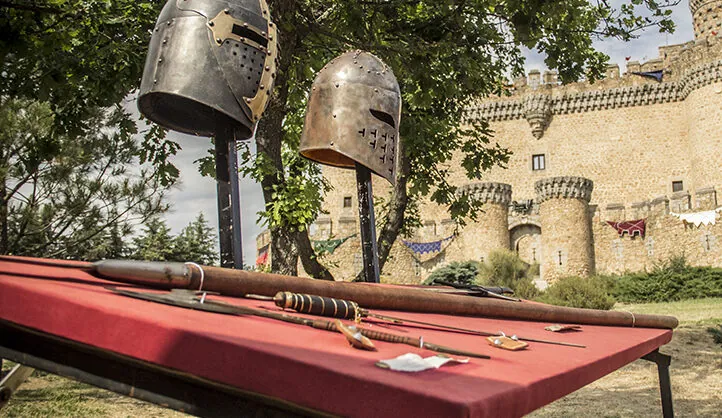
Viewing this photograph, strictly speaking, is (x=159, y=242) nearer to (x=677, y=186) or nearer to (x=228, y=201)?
(x=228, y=201)

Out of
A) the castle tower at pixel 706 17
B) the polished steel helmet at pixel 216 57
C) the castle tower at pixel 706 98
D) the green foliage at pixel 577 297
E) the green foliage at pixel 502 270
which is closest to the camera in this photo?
the polished steel helmet at pixel 216 57

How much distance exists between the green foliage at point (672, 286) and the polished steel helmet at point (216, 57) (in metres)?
22.4

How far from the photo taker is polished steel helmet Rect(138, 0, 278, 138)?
268cm

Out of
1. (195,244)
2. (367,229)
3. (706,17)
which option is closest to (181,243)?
(195,244)

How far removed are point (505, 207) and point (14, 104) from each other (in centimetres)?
2740

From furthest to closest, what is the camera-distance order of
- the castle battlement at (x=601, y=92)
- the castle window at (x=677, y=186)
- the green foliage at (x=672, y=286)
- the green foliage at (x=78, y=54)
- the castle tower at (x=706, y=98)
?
1. the castle window at (x=677, y=186)
2. the castle battlement at (x=601, y=92)
3. the castle tower at (x=706, y=98)
4. the green foliage at (x=672, y=286)
5. the green foliage at (x=78, y=54)

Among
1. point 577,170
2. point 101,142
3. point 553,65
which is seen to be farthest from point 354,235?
point 553,65

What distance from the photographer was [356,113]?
11.4ft

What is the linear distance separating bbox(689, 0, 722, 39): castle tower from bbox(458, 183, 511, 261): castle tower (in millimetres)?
12835

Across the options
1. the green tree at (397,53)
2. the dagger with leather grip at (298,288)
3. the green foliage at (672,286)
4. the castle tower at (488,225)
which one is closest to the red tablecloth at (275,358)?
the dagger with leather grip at (298,288)

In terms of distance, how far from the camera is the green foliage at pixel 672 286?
22.4 metres

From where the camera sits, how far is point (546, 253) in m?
32.7

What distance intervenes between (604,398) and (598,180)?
34.0 m

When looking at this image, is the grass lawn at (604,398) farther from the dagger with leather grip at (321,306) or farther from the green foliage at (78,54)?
the dagger with leather grip at (321,306)
